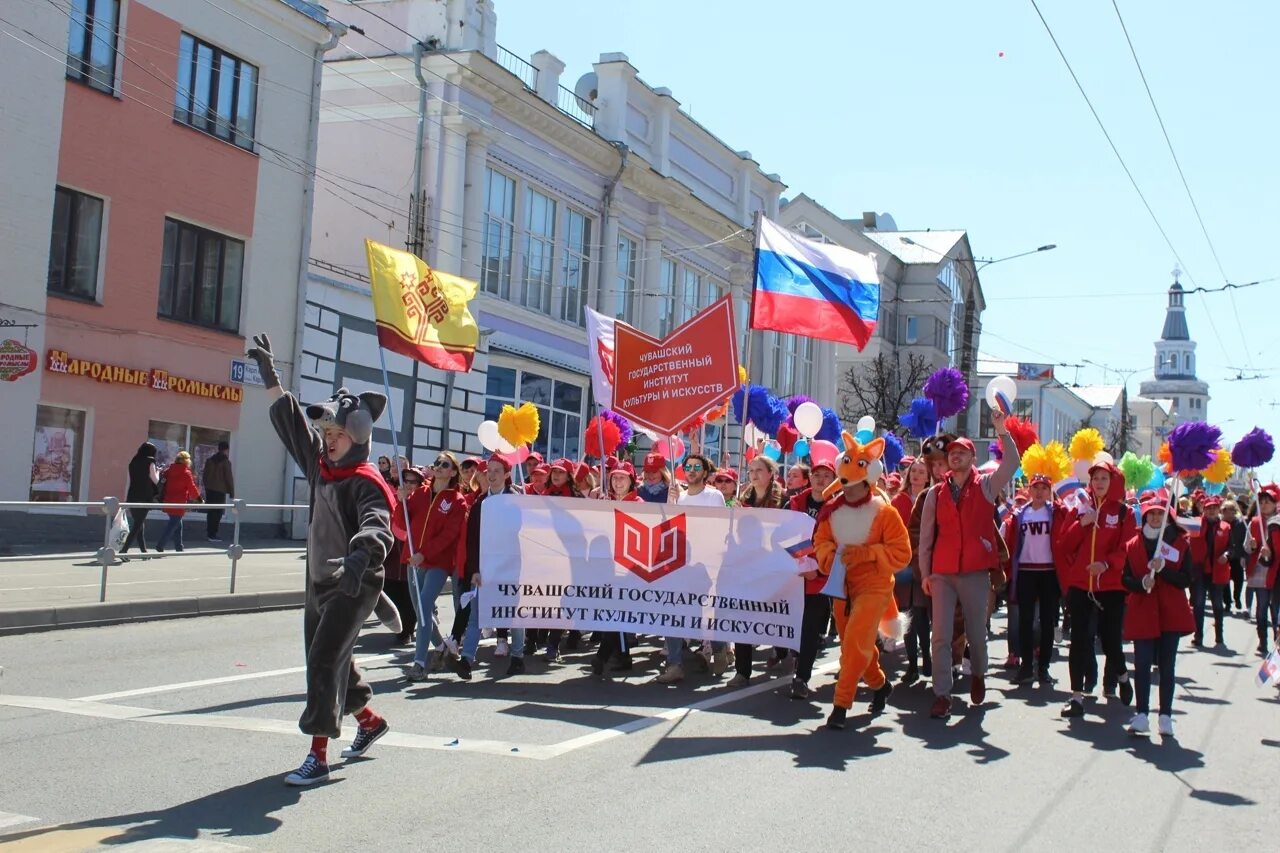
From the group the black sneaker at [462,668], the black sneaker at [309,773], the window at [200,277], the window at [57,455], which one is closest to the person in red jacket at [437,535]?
the black sneaker at [462,668]

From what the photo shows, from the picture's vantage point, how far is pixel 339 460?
662cm

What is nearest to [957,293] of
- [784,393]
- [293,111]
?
[784,393]

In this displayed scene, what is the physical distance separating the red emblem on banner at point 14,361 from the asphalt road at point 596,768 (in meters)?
9.37

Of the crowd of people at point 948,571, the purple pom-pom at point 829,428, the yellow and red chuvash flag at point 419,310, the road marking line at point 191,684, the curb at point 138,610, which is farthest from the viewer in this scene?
the purple pom-pom at point 829,428

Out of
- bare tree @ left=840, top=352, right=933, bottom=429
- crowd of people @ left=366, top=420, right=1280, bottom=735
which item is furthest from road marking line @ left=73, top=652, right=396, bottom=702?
bare tree @ left=840, top=352, right=933, bottom=429

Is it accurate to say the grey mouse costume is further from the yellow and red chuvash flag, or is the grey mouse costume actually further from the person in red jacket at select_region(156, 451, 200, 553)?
the person in red jacket at select_region(156, 451, 200, 553)

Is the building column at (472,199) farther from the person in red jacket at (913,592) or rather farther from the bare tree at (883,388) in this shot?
the bare tree at (883,388)

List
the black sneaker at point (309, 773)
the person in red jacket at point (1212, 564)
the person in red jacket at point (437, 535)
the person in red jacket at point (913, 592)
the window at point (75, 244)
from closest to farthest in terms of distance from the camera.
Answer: the black sneaker at point (309, 773), the person in red jacket at point (437, 535), the person in red jacket at point (913, 592), the person in red jacket at point (1212, 564), the window at point (75, 244)

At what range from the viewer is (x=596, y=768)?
6785 mm

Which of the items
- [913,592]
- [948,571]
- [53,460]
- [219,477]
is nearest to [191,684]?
[948,571]

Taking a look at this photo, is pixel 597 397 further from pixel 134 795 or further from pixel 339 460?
pixel 134 795

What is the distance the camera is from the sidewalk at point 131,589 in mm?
12148

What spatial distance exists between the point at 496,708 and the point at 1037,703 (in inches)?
162

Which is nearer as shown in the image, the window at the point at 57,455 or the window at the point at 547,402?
the window at the point at 57,455
